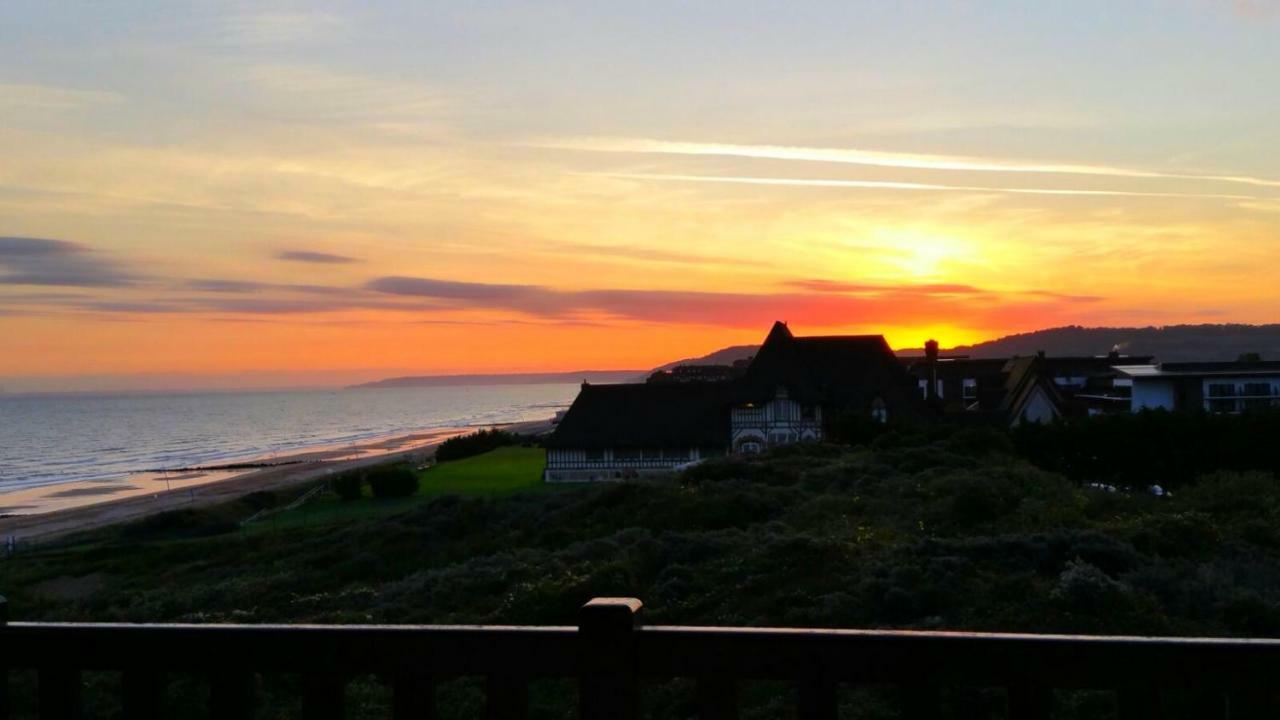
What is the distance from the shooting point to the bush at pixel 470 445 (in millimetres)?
62875

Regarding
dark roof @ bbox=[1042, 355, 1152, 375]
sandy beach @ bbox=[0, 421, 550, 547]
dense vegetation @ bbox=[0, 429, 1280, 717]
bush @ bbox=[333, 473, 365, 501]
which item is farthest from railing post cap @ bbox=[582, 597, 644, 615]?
dark roof @ bbox=[1042, 355, 1152, 375]

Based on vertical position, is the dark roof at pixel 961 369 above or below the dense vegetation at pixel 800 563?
above

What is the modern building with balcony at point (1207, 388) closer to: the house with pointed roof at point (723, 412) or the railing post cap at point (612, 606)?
the house with pointed roof at point (723, 412)

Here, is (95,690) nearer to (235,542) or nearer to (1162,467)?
(235,542)

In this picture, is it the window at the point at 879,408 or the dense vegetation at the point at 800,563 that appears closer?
the dense vegetation at the point at 800,563

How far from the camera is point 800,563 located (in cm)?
1084

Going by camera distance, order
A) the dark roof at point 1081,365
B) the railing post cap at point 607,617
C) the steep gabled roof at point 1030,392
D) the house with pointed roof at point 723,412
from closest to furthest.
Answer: the railing post cap at point 607,617 < the steep gabled roof at point 1030,392 < the house with pointed roof at point 723,412 < the dark roof at point 1081,365

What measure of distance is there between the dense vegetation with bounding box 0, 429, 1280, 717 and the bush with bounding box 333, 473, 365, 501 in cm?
1678

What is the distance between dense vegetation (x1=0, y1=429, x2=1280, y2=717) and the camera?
8.38m

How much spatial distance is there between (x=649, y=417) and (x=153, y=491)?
30.4m

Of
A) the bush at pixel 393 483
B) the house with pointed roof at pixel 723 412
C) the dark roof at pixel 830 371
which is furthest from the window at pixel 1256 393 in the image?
the bush at pixel 393 483

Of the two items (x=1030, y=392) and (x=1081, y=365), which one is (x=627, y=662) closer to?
(x=1030, y=392)

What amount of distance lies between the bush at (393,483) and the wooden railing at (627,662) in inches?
1422

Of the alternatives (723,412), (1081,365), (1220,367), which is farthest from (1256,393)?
(723,412)
